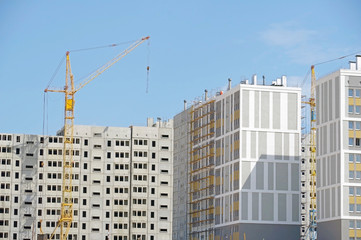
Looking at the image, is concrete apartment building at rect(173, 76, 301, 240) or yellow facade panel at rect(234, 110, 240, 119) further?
yellow facade panel at rect(234, 110, 240, 119)

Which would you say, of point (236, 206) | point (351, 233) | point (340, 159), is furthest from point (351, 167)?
point (236, 206)

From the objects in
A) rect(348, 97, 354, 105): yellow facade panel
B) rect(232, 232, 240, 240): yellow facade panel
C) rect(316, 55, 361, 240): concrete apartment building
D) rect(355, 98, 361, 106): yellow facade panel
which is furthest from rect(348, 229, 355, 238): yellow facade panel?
rect(232, 232, 240, 240): yellow facade panel

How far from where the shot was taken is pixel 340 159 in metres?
158

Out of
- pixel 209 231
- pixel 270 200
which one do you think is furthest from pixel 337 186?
pixel 209 231

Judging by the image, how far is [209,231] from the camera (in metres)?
198

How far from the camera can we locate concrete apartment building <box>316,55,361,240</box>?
156 meters

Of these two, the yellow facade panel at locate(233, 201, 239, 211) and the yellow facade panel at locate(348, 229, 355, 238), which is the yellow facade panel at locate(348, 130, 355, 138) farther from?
the yellow facade panel at locate(233, 201, 239, 211)

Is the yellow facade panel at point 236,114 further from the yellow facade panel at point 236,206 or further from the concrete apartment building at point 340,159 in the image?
the concrete apartment building at point 340,159

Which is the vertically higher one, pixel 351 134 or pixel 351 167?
pixel 351 134

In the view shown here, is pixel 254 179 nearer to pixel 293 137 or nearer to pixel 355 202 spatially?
pixel 293 137

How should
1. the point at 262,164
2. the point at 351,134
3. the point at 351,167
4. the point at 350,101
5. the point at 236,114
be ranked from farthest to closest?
the point at 236,114 → the point at 262,164 → the point at 350,101 → the point at 351,134 → the point at 351,167

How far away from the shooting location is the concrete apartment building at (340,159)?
512ft

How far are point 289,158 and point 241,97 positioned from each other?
15.5 metres

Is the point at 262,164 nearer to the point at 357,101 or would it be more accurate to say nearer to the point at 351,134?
the point at 351,134
